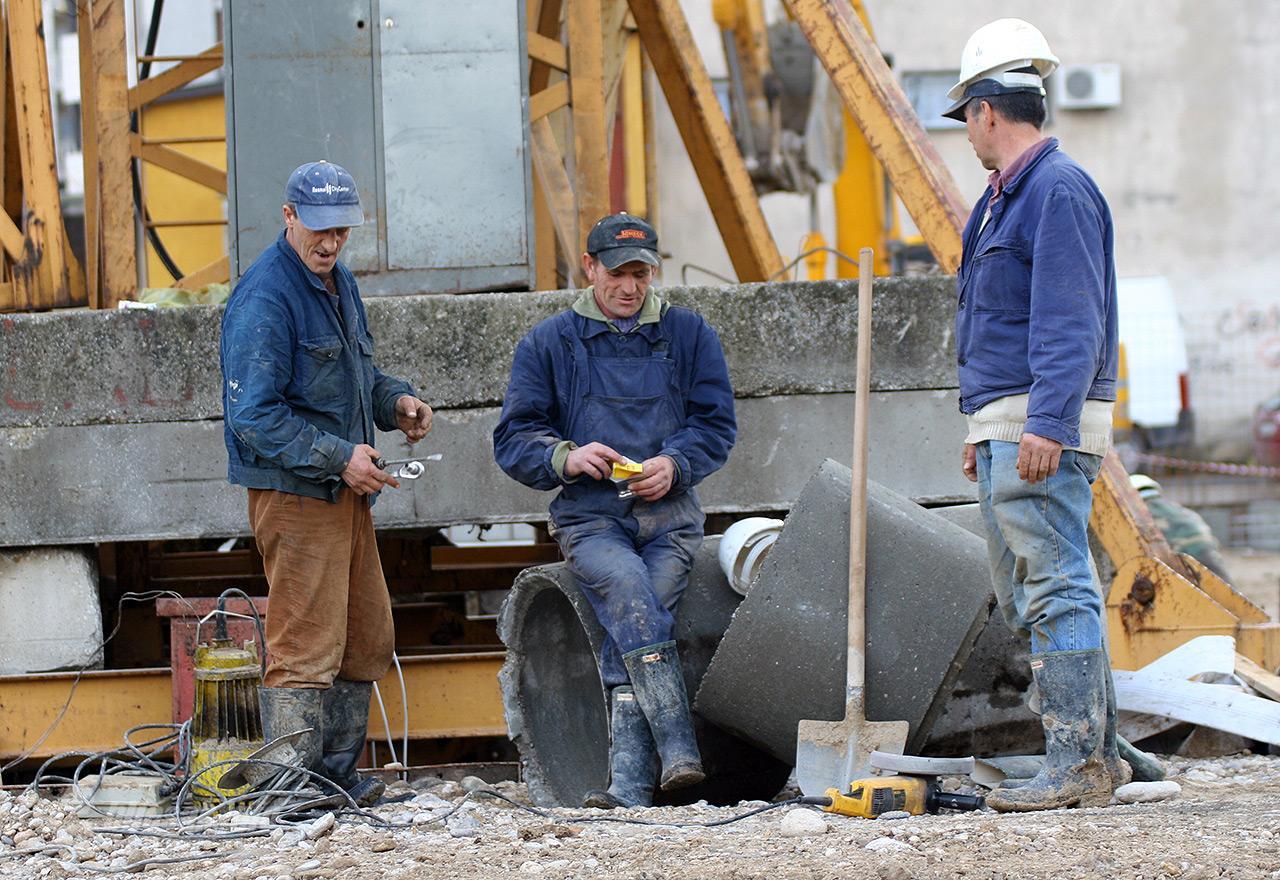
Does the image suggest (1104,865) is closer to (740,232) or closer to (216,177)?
(740,232)

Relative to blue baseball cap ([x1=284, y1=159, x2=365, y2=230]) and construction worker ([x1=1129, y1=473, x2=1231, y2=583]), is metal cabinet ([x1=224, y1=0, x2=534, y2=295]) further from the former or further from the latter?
construction worker ([x1=1129, y1=473, x2=1231, y2=583])

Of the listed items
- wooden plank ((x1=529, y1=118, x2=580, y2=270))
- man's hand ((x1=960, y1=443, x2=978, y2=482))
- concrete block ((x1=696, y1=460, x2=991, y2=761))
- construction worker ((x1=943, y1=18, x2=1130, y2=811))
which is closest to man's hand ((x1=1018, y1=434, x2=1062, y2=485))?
construction worker ((x1=943, y1=18, x2=1130, y2=811))

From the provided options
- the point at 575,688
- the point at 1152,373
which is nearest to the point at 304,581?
the point at 575,688

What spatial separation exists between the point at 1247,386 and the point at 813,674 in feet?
56.1

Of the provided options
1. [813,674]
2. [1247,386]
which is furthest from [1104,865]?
[1247,386]

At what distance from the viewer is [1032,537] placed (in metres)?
4.41

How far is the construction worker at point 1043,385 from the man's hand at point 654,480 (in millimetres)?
1031

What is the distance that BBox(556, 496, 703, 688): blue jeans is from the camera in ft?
16.5

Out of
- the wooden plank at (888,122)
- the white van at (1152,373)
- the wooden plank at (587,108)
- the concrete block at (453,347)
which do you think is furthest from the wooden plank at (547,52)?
the white van at (1152,373)

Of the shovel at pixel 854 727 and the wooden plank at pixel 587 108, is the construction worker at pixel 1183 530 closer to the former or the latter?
the wooden plank at pixel 587 108

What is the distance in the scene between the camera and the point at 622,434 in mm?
5355

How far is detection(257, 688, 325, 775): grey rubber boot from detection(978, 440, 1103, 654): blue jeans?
7.19 feet

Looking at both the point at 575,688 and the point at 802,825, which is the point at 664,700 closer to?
the point at 802,825

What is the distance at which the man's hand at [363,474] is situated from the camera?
5051mm
